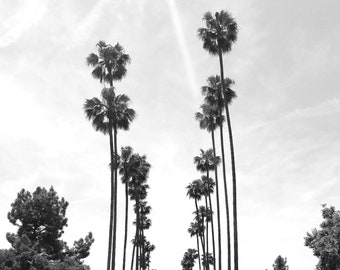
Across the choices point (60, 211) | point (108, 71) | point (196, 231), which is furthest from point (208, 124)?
point (196, 231)

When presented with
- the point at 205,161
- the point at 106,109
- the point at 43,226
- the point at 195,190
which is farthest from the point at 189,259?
the point at 106,109

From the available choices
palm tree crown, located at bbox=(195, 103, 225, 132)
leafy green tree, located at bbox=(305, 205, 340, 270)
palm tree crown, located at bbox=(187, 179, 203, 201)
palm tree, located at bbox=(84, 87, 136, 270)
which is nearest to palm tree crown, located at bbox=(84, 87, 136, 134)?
palm tree, located at bbox=(84, 87, 136, 270)

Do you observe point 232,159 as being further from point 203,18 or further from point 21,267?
point 21,267

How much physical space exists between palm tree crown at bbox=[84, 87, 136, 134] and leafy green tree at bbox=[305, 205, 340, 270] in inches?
788

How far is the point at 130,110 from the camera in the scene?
34031 mm

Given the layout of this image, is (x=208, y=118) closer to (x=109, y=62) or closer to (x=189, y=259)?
(x=109, y=62)

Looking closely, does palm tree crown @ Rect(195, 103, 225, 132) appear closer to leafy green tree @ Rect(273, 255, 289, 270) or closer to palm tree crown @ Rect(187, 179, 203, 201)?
palm tree crown @ Rect(187, 179, 203, 201)

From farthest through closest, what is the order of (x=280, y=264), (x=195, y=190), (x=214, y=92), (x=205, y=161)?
1. (x=280, y=264)
2. (x=195, y=190)
3. (x=205, y=161)
4. (x=214, y=92)

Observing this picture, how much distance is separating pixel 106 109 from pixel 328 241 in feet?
70.3

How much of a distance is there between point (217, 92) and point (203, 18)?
22.6 ft

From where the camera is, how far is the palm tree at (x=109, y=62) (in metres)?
34.1

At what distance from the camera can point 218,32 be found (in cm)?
3528

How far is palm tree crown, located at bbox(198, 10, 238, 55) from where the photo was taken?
35188mm

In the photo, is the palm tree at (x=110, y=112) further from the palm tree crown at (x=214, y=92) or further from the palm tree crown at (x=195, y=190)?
the palm tree crown at (x=195, y=190)
